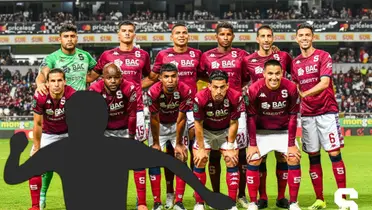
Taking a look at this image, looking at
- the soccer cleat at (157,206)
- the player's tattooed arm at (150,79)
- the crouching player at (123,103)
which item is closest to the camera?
the crouching player at (123,103)

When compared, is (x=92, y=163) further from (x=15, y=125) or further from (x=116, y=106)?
(x=15, y=125)

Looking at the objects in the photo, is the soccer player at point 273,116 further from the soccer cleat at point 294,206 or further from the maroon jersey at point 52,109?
the maroon jersey at point 52,109

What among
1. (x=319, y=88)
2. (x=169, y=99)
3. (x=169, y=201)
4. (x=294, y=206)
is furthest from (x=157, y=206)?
(x=319, y=88)

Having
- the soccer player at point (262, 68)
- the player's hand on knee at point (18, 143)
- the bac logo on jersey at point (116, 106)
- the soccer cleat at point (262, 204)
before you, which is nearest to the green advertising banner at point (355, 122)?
the soccer player at point (262, 68)

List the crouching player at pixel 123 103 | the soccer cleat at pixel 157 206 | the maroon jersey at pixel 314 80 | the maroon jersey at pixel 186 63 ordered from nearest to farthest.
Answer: the crouching player at pixel 123 103 → the soccer cleat at pixel 157 206 → the maroon jersey at pixel 314 80 → the maroon jersey at pixel 186 63

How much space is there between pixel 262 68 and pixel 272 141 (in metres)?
1.04

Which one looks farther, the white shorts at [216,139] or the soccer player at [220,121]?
the white shorts at [216,139]

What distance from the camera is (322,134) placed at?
30.2 ft

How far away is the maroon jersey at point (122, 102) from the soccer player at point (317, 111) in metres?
2.20

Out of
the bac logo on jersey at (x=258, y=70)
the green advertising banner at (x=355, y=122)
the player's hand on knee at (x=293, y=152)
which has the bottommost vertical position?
the green advertising banner at (x=355, y=122)

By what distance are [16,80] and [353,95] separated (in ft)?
60.6

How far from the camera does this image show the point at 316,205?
893 centimetres

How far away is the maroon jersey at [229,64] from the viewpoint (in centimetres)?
948

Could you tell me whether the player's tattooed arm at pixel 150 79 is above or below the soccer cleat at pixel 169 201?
above
